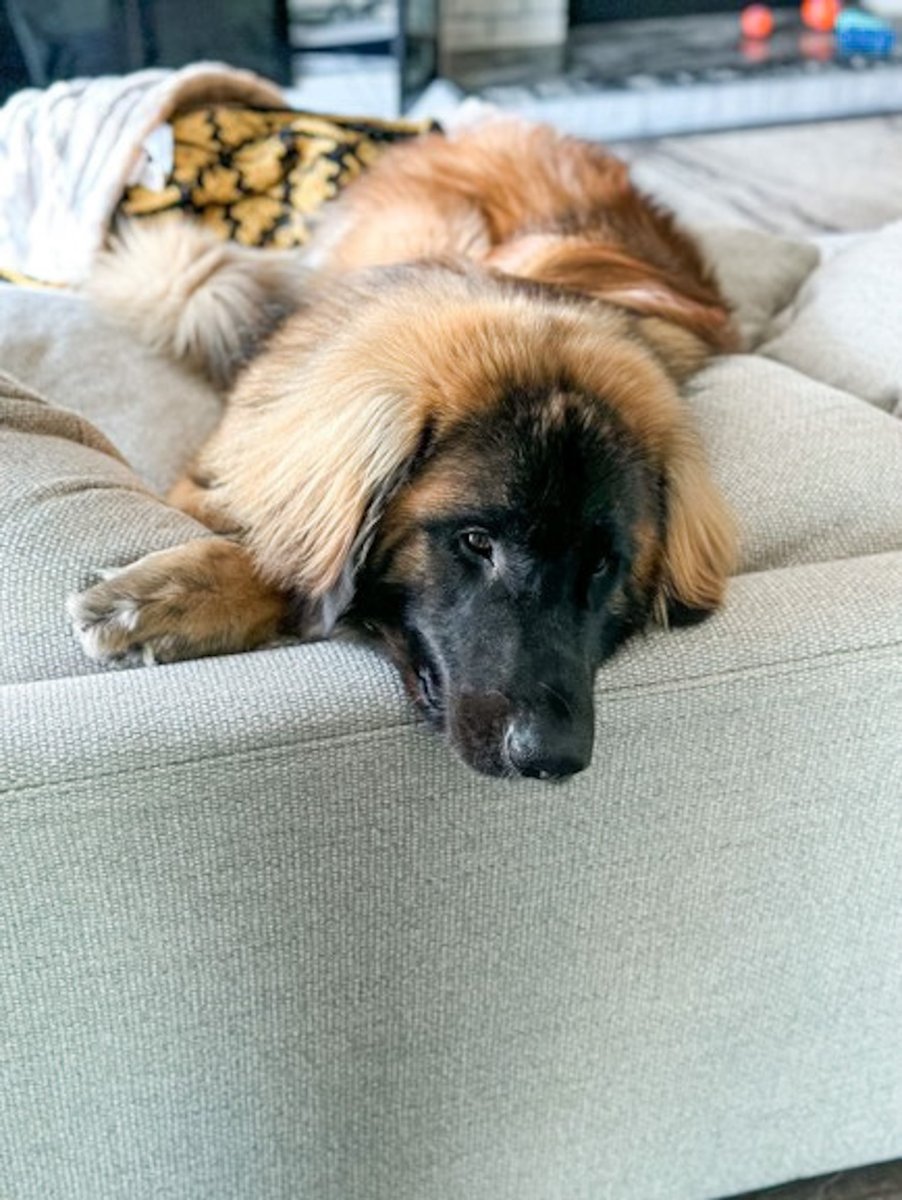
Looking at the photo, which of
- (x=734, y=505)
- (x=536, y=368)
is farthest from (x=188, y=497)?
(x=734, y=505)

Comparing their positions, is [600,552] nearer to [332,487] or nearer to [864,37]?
[332,487]

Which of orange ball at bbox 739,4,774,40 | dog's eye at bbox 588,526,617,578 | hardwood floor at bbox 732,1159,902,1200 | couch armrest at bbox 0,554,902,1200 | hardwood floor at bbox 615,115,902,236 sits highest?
dog's eye at bbox 588,526,617,578

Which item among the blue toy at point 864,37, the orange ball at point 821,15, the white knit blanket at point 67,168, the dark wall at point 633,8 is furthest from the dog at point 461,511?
the orange ball at point 821,15

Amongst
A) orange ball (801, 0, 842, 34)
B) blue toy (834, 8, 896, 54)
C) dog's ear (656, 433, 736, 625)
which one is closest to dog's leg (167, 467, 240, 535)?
dog's ear (656, 433, 736, 625)

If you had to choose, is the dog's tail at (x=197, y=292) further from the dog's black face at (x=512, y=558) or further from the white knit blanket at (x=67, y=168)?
the dog's black face at (x=512, y=558)

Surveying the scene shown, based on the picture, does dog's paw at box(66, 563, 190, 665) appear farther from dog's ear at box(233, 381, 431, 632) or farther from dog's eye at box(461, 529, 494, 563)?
dog's eye at box(461, 529, 494, 563)

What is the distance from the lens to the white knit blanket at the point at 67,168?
2.28m

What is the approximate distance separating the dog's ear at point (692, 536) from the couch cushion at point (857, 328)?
0.45 metres

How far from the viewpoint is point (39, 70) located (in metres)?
4.76

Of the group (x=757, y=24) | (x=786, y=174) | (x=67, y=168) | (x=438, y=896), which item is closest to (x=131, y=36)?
(x=786, y=174)

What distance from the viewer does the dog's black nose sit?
102cm

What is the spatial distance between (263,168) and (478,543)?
1.51m

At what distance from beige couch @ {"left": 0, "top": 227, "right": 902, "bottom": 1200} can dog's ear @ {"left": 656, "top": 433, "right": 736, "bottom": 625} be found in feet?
0.14

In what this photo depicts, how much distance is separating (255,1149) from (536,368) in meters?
0.80
